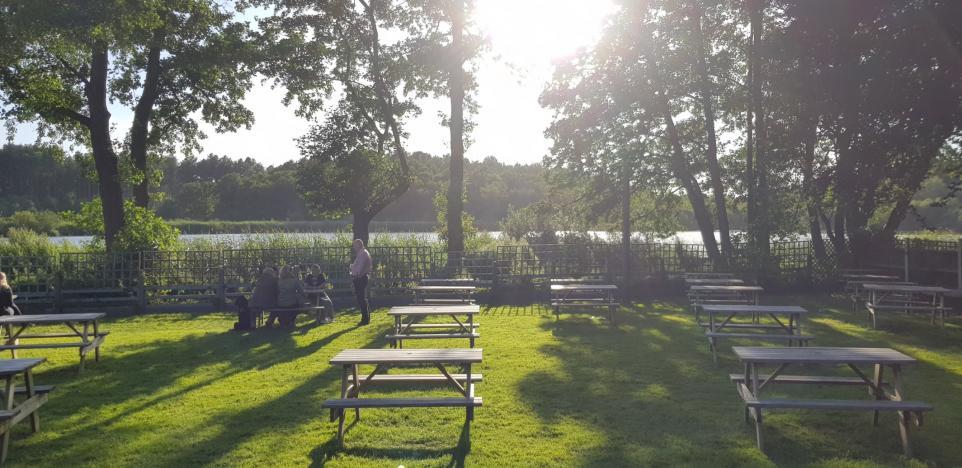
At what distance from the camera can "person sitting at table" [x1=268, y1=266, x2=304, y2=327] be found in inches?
481

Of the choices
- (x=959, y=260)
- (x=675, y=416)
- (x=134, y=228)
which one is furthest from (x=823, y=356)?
(x=134, y=228)

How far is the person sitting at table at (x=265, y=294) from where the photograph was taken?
1219 centimetres

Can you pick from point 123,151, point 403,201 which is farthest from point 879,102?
point 403,201

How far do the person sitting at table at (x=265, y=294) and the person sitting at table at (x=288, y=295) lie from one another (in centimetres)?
11

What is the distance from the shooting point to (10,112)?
1925cm

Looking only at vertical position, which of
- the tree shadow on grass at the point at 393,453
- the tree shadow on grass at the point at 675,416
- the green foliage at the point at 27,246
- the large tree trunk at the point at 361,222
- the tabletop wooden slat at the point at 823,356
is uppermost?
the large tree trunk at the point at 361,222

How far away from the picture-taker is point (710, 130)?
69.2 feet

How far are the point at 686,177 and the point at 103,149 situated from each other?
18.0 metres

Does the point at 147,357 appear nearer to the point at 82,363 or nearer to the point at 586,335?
the point at 82,363

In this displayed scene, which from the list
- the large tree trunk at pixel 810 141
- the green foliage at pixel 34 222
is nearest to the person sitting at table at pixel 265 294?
the large tree trunk at pixel 810 141

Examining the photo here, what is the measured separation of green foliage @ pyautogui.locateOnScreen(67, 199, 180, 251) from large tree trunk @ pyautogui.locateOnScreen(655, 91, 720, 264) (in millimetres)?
15373

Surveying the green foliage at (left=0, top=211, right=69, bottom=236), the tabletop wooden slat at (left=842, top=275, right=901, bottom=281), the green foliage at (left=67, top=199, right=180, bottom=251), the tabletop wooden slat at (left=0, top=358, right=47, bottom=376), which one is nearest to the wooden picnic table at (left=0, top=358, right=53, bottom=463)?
the tabletop wooden slat at (left=0, top=358, right=47, bottom=376)

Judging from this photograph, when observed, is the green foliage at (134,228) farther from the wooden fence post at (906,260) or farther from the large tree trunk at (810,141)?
the wooden fence post at (906,260)

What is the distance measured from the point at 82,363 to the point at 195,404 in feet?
8.95
